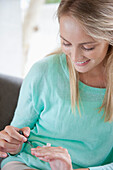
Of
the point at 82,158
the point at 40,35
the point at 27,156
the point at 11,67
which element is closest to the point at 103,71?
the point at 82,158

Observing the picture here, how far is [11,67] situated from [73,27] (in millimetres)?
1746

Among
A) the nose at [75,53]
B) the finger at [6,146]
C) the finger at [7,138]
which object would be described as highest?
the nose at [75,53]

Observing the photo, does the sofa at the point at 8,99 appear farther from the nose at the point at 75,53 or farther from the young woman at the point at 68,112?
the nose at the point at 75,53

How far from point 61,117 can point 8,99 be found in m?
0.42

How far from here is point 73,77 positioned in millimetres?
1149

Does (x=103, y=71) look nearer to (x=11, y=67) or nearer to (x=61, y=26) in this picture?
(x=61, y=26)

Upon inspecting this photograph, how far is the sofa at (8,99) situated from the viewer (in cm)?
145

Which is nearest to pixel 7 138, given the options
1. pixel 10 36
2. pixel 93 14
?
pixel 93 14

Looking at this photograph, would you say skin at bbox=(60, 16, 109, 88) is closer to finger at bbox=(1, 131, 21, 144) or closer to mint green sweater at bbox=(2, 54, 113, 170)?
mint green sweater at bbox=(2, 54, 113, 170)

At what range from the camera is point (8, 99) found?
146 centimetres

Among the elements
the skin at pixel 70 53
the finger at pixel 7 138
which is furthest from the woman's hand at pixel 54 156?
the finger at pixel 7 138

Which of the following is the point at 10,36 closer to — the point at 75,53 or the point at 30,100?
the point at 30,100

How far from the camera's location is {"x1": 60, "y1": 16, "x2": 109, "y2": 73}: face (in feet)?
3.14

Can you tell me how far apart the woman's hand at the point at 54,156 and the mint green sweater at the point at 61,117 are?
229mm
